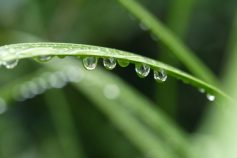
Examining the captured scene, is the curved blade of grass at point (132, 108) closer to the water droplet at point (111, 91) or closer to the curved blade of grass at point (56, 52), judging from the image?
the water droplet at point (111, 91)

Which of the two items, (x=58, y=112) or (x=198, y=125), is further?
(x=198, y=125)

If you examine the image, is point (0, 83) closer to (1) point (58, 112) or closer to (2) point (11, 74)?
(2) point (11, 74)

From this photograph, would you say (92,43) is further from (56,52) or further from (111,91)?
(56,52)

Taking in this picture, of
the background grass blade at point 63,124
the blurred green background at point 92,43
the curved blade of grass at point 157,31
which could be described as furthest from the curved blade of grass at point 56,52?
the blurred green background at point 92,43

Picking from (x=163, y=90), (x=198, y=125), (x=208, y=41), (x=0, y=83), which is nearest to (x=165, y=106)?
(x=163, y=90)

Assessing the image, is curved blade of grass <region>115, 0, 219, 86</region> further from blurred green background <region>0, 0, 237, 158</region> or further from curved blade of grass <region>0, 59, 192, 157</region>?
blurred green background <region>0, 0, 237, 158</region>

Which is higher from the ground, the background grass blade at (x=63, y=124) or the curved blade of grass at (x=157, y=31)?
the background grass blade at (x=63, y=124)

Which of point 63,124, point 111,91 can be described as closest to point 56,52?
point 111,91
